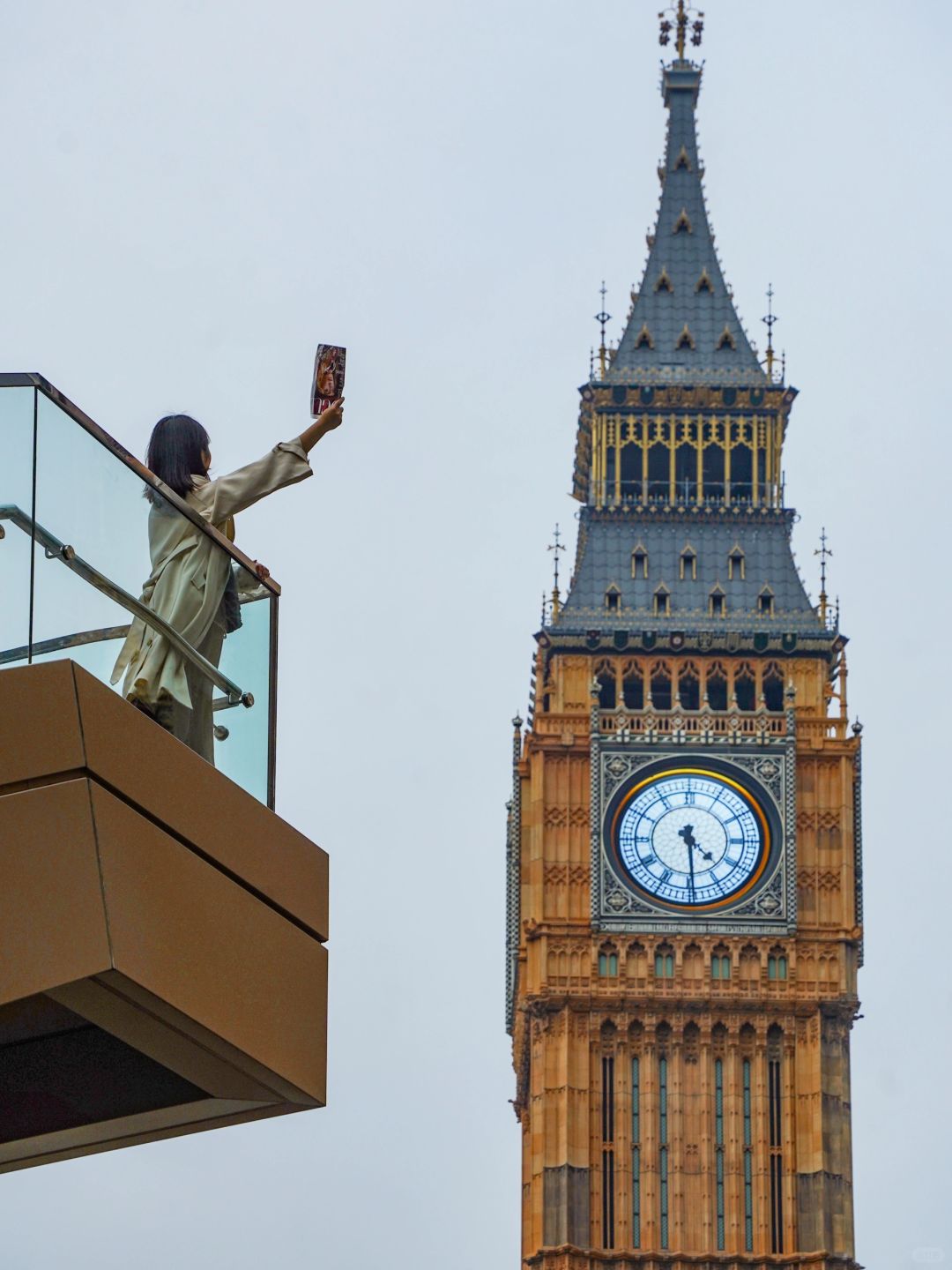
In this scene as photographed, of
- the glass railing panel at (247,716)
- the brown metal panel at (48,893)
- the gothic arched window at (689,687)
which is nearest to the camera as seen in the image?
the brown metal panel at (48,893)

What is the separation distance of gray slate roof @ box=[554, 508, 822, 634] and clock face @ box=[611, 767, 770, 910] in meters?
3.62

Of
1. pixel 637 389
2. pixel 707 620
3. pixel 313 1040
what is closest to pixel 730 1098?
pixel 707 620

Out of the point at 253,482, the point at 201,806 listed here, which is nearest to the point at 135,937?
the point at 201,806

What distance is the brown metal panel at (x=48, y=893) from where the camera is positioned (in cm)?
1113

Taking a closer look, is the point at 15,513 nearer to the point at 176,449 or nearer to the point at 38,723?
the point at 38,723

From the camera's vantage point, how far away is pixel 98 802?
11.5 metres

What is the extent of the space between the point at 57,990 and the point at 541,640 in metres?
60.9

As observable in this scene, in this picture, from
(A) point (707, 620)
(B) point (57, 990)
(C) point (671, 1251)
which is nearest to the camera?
(B) point (57, 990)

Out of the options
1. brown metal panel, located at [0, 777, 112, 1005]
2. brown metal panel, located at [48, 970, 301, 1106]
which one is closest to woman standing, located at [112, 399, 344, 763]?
brown metal panel, located at [0, 777, 112, 1005]

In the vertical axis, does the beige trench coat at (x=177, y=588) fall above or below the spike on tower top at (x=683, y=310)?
below

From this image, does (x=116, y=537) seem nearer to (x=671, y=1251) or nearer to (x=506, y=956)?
(x=671, y=1251)

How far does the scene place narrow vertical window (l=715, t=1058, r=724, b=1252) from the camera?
67562 millimetres

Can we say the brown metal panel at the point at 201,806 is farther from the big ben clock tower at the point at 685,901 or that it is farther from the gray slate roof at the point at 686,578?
the gray slate roof at the point at 686,578

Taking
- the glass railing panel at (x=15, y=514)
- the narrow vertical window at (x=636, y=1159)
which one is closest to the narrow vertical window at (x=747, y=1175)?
the narrow vertical window at (x=636, y=1159)
